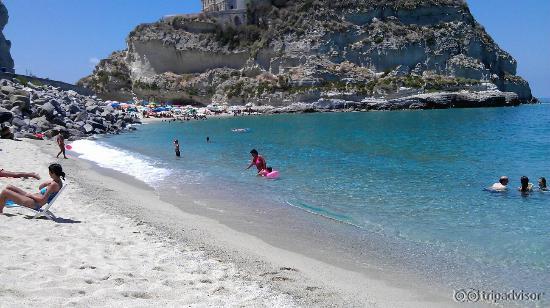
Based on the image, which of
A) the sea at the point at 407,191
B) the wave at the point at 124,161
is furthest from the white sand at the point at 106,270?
→ the wave at the point at 124,161

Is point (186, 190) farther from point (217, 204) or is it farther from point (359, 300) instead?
point (359, 300)

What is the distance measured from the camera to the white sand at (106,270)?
4.91 metres

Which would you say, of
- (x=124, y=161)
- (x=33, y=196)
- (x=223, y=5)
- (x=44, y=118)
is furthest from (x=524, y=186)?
(x=223, y=5)

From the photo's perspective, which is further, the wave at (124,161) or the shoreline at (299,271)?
the wave at (124,161)

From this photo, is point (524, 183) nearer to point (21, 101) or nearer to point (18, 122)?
point (18, 122)

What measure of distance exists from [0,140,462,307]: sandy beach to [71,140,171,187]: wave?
7.19 m

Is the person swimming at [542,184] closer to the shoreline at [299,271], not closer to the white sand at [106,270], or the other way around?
the shoreline at [299,271]

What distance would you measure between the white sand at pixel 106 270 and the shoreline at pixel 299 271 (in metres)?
0.38

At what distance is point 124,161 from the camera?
2170 cm

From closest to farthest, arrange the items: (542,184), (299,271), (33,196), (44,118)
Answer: (299,271) < (33,196) < (542,184) < (44,118)

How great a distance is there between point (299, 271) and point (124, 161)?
1685 cm

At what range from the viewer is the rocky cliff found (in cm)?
7962

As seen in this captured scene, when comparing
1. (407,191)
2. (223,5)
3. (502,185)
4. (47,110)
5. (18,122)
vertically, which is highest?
(223,5)

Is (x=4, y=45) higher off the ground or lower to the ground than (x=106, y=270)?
higher
